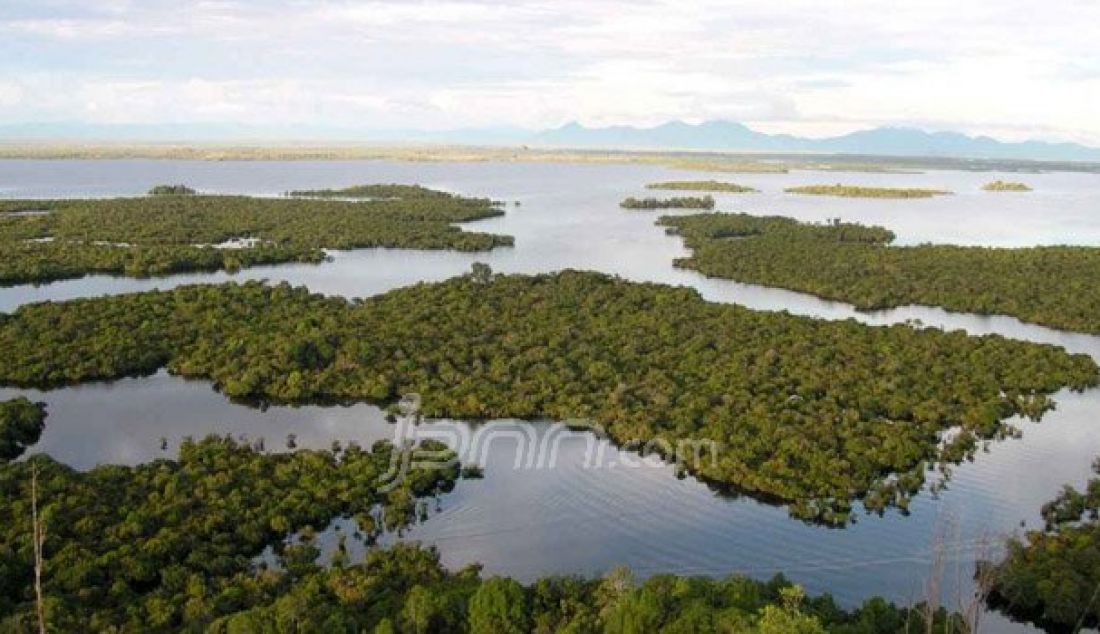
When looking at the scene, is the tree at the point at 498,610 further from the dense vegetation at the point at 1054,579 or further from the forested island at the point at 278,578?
the dense vegetation at the point at 1054,579

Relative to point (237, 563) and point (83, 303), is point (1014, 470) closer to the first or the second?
point (237, 563)

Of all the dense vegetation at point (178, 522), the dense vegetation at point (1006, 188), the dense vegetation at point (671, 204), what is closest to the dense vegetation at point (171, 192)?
the dense vegetation at point (671, 204)

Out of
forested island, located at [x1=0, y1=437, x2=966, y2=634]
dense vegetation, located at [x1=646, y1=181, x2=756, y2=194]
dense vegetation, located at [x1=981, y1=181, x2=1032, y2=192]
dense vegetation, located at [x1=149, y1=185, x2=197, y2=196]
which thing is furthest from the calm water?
dense vegetation, located at [x1=981, y1=181, x2=1032, y2=192]

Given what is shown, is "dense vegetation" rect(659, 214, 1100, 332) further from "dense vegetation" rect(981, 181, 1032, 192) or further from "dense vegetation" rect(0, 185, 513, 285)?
"dense vegetation" rect(981, 181, 1032, 192)

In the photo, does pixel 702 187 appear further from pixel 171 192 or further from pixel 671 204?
pixel 171 192

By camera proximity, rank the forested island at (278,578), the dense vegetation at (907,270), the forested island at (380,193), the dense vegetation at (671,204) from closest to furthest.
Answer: the forested island at (278,578)
the dense vegetation at (907,270)
the dense vegetation at (671,204)
the forested island at (380,193)

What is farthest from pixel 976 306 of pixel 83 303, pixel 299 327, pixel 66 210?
pixel 66 210

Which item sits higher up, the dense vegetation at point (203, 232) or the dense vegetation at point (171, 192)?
the dense vegetation at point (171, 192)
